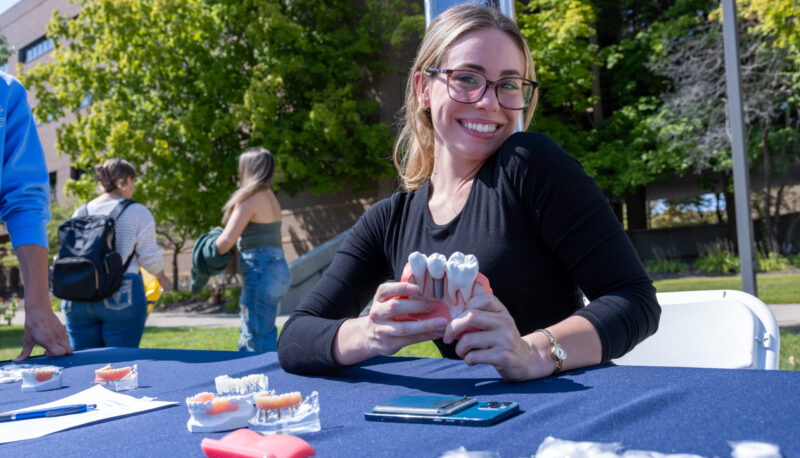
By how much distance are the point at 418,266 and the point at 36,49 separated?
118 ft

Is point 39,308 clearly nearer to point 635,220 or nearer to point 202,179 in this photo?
point 202,179

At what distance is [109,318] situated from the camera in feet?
12.9

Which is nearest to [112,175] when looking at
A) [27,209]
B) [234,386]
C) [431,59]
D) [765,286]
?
[27,209]

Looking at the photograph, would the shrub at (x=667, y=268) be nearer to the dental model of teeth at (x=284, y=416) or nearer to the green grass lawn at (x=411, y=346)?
the green grass lawn at (x=411, y=346)

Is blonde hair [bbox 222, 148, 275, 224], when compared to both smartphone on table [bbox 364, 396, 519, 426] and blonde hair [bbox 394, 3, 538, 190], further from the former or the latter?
smartphone on table [bbox 364, 396, 519, 426]

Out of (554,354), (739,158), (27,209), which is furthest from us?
(739,158)

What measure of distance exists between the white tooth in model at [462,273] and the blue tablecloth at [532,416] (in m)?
0.21

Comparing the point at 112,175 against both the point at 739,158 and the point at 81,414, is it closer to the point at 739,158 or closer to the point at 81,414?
the point at 81,414

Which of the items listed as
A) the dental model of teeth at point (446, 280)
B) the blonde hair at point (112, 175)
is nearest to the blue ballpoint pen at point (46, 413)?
the dental model of teeth at point (446, 280)

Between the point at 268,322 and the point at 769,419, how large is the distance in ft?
14.8

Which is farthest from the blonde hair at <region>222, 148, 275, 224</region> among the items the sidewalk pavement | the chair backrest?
the sidewalk pavement

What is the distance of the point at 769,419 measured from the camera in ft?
3.07

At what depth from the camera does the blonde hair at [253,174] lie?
517cm

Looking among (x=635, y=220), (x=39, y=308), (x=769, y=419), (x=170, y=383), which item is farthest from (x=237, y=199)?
(x=635, y=220)
